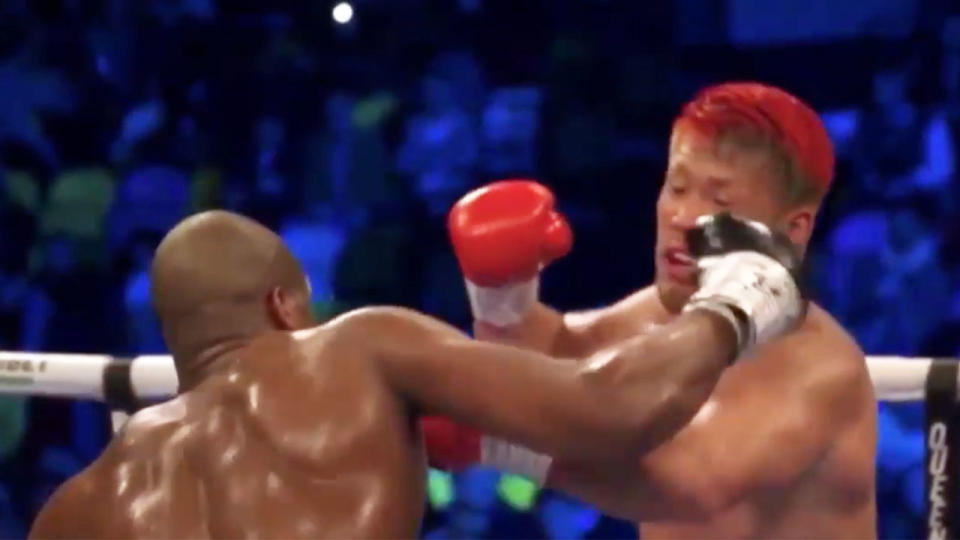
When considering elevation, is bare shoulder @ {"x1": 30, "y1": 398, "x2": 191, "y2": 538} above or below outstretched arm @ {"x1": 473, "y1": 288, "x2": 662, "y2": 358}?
above

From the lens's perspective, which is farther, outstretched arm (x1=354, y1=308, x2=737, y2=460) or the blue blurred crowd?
the blue blurred crowd

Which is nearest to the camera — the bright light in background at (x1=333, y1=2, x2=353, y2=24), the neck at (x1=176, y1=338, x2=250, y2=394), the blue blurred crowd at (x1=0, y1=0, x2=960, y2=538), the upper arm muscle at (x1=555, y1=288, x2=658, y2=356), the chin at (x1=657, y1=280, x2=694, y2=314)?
the neck at (x1=176, y1=338, x2=250, y2=394)

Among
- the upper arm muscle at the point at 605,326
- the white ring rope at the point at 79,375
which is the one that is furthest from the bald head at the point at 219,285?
the white ring rope at the point at 79,375

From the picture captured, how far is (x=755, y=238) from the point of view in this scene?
4.38ft

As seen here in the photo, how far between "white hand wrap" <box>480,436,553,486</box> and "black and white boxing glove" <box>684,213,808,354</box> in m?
0.28

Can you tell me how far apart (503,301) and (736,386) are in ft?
0.89

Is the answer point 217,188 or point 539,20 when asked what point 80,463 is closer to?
point 217,188

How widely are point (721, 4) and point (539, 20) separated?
0.51m

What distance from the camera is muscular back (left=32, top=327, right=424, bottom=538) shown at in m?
1.09

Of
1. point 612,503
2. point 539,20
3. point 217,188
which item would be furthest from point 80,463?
point 612,503

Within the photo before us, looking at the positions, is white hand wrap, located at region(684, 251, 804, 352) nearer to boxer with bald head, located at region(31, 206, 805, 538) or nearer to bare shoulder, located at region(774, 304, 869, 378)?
boxer with bald head, located at region(31, 206, 805, 538)

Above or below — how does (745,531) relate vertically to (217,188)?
above

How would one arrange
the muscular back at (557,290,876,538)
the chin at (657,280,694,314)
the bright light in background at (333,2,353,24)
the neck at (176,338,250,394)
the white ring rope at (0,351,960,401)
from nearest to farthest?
the neck at (176,338,250,394) → the muscular back at (557,290,876,538) → the chin at (657,280,694,314) → the white ring rope at (0,351,960,401) → the bright light in background at (333,2,353,24)

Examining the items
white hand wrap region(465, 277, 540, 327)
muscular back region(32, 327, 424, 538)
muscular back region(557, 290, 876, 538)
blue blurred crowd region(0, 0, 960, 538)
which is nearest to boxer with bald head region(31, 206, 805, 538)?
muscular back region(32, 327, 424, 538)
